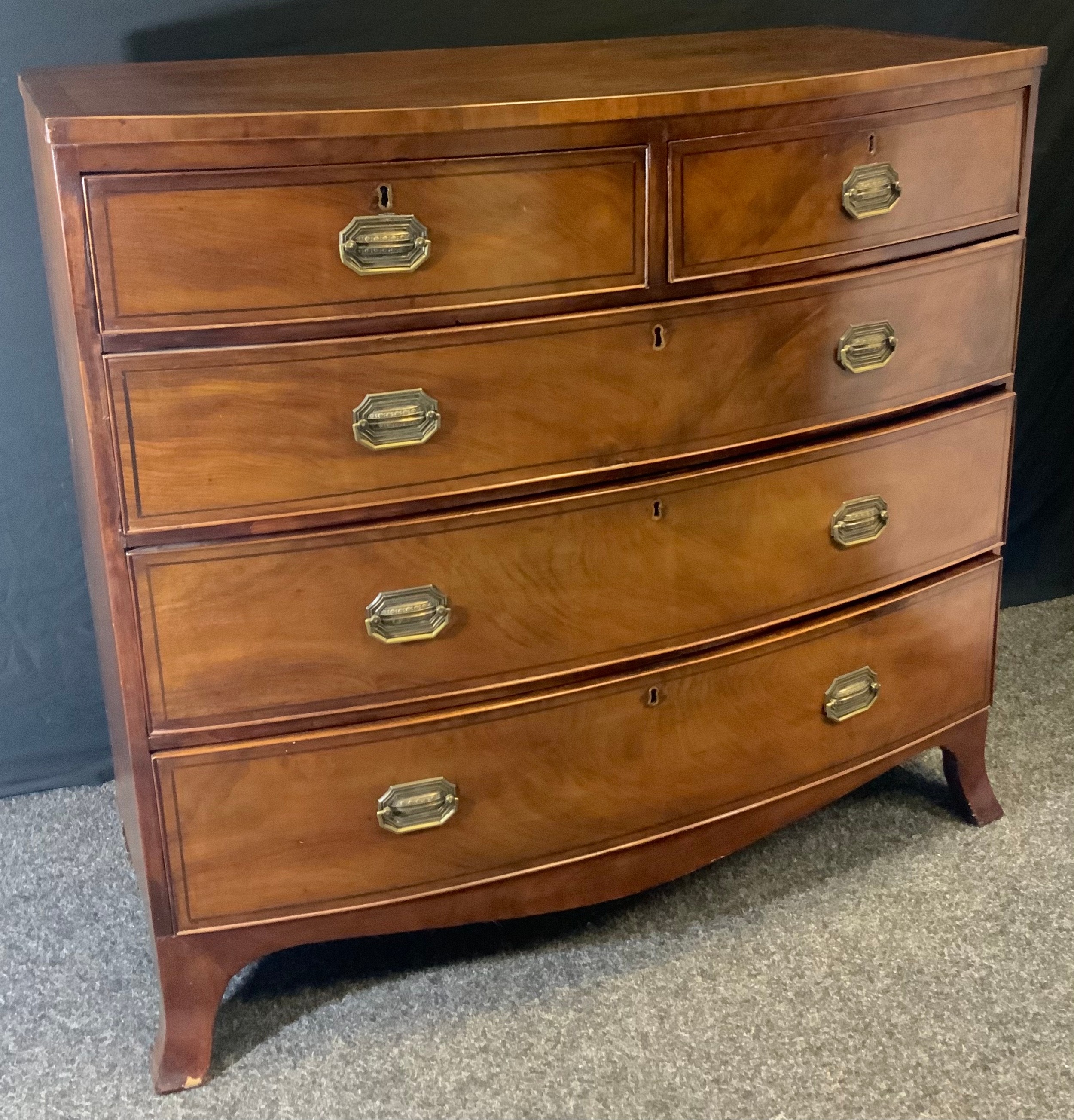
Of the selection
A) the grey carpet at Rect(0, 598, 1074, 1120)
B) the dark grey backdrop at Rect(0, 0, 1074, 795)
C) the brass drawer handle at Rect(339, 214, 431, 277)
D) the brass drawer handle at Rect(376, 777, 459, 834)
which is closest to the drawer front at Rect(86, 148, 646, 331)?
the brass drawer handle at Rect(339, 214, 431, 277)

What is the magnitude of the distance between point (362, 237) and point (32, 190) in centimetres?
78

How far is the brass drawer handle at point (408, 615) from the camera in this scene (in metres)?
1.51

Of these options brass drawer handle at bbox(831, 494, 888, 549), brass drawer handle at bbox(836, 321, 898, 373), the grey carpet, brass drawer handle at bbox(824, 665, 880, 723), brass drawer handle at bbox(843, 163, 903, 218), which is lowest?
the grey carpet

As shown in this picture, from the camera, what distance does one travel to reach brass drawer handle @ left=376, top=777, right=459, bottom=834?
1593 millimetres

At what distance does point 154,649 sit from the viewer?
1.45 m

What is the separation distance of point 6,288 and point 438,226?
869 mm

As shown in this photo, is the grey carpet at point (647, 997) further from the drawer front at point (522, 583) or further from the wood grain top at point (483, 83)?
the wood grain top at point (483, 83)

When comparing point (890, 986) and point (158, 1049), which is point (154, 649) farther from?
point (890, 986)

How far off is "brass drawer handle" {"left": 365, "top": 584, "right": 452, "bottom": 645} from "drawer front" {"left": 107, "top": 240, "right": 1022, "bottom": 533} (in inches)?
4.0

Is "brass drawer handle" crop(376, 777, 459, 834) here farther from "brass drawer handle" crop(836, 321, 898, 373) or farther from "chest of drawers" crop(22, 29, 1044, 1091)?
"brass drawer handle" crop(836, 321, 898, 373)

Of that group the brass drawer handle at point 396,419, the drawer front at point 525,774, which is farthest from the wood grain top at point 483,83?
the drawer front at point 525,774

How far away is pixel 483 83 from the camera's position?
1.58 meters

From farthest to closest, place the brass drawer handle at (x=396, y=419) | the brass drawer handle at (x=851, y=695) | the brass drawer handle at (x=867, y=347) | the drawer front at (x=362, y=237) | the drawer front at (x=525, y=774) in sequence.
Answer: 1. the brass drawer handle at (x=851, y=695)
2. the brass drawer handle at (x=867, y=347)
3. the drawer front at (x=525, y=774)
4. the brass drawer handle at (x=396, y=419)
5. the drawer front at (x=362, y=237)

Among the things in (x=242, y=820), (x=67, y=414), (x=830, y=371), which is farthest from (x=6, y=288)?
(x=830, y=371)
